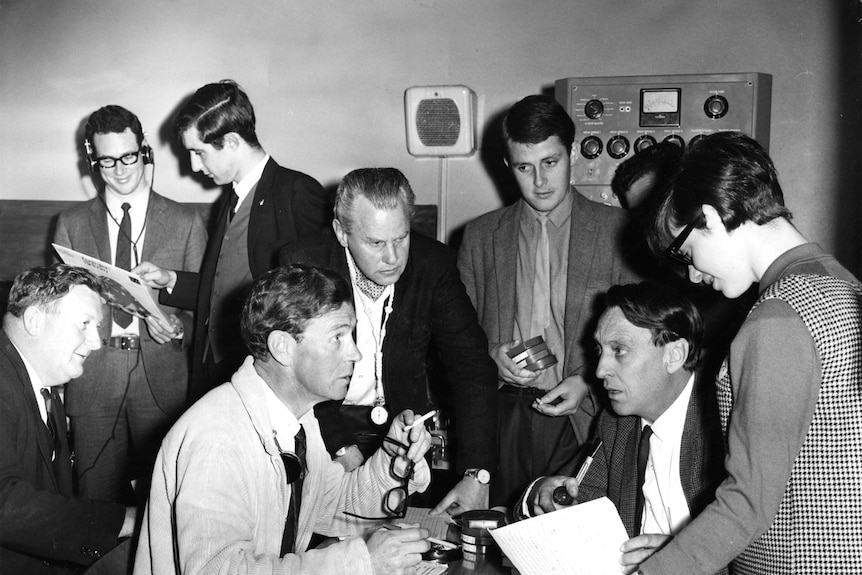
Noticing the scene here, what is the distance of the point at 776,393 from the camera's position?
155 centimetres

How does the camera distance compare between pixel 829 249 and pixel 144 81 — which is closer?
pixel 829 249

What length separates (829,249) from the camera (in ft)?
12.9

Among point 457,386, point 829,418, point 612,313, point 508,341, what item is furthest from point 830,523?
point 508,341

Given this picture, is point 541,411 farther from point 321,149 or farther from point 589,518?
point 321,149

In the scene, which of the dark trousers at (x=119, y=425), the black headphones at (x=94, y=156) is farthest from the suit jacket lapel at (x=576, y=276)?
the black headphones at (x=94, y=156)

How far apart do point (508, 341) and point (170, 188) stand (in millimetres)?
2590

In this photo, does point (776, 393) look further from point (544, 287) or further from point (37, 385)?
point (37, 385)

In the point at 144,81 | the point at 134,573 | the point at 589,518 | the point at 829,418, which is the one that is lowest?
the point at 134,573

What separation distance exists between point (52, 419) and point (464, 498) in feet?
3.74

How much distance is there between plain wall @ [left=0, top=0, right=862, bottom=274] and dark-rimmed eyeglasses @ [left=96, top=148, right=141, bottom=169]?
1.16 m

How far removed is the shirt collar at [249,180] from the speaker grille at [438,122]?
119 centimetres

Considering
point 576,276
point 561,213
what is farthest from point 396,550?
point 561,213

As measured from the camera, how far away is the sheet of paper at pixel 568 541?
1705 millimetres

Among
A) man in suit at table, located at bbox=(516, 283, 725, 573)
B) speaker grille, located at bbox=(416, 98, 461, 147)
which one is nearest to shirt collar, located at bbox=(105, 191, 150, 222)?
speaker grille, located at bbox=(416, 98, 461, 147)
